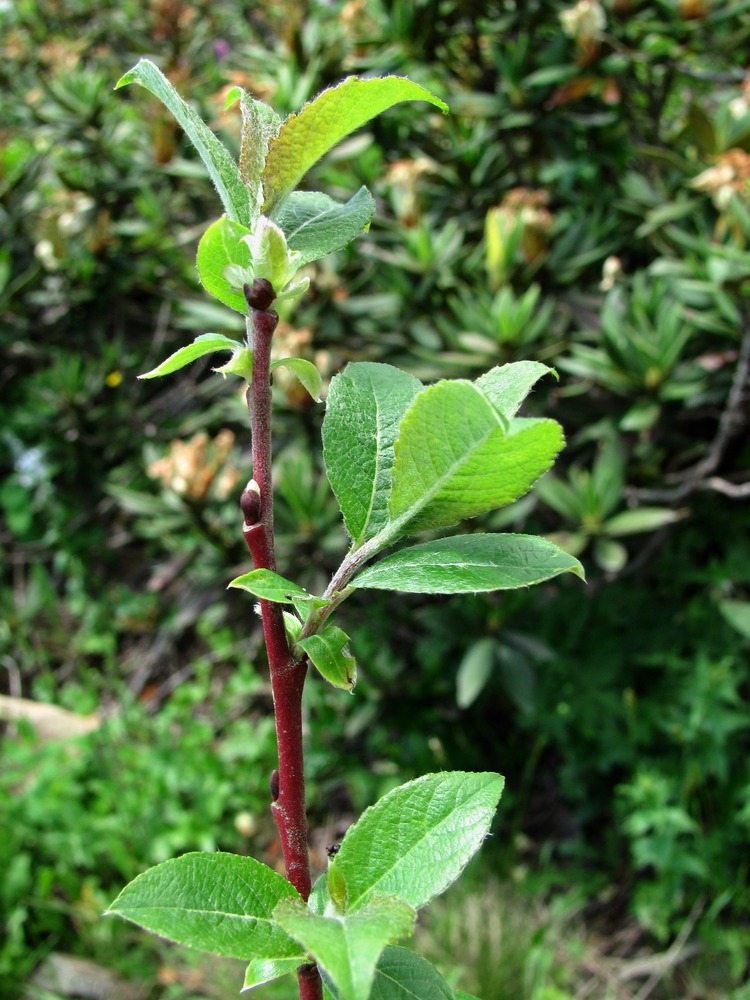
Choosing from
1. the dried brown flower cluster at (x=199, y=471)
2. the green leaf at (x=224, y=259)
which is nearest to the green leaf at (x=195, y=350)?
the green leaf at (x=224, y=259)

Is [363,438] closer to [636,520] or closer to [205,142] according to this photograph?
[205,142]

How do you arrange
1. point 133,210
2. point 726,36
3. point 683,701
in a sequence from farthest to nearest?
point 133,210 → point 726,36 → point 683,701

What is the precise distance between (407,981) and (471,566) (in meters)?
0.20

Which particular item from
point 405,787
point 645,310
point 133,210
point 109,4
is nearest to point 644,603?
point 645,310

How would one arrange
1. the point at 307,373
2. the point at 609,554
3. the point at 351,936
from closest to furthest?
the point at 351,936 < the point at 307,373 < the point at 609,554

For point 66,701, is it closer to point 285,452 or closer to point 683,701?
point 285,452

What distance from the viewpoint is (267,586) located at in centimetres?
40

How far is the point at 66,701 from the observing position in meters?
3.42

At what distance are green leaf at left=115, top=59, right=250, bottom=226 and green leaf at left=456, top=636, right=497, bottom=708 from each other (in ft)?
5.38

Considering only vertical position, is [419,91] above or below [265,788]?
above

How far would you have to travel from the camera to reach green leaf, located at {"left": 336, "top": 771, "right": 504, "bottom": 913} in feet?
1.42

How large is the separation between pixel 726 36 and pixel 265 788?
2655 mm

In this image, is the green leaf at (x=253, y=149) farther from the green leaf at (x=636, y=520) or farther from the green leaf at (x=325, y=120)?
the green leaf at (x=636, y=520)

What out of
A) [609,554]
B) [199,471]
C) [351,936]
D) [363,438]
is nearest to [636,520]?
[609,554]
